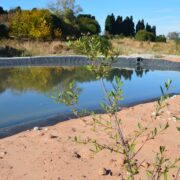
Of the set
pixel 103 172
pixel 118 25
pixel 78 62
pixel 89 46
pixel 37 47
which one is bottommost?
pixel 103 172

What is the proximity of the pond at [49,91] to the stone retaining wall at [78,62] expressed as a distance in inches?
83.7

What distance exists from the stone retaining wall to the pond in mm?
2127

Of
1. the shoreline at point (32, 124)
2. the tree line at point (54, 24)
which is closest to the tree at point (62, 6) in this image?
the tree line at point (54, 24)

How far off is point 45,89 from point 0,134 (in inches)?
211

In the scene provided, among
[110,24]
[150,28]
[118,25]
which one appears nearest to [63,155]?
[110,24]

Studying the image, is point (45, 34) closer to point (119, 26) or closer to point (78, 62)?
point (78, 62)

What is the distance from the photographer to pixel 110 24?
42.9 meters

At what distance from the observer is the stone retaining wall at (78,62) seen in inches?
773

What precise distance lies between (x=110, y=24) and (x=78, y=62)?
2221 cm

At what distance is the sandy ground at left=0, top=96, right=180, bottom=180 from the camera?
4.44 m

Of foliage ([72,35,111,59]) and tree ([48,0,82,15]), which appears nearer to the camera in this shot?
foliage ([72,35,111,59])

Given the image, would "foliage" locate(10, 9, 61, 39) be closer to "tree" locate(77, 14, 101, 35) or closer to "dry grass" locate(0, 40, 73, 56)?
"dry grass" locate(0, 40, 73, 56)

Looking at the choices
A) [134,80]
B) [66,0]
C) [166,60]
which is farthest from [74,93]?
[66,0]

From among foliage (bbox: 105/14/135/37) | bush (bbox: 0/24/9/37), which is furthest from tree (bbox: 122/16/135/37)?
bush (bbox: 0/24/9/37)
